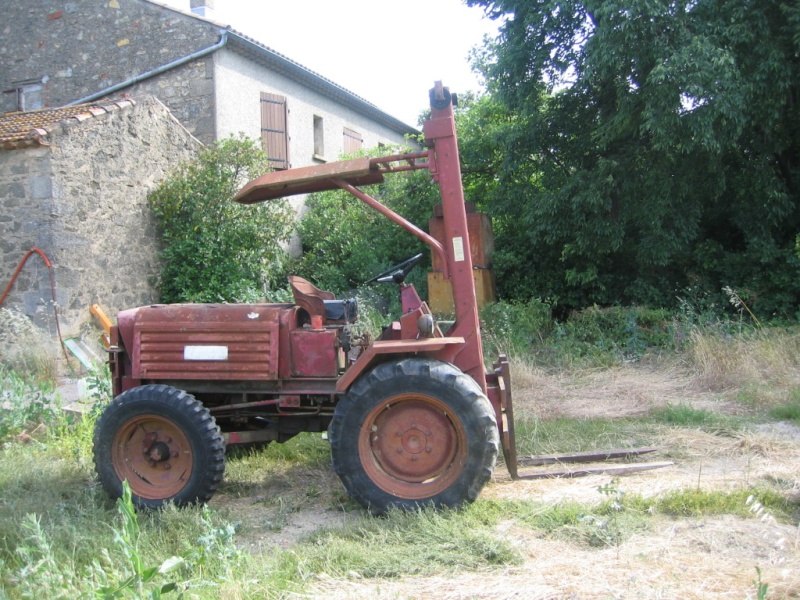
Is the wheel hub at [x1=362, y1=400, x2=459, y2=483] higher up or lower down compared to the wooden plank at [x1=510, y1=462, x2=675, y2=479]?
higher up

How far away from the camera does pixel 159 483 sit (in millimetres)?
4668

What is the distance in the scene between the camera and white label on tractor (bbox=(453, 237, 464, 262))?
449 cm

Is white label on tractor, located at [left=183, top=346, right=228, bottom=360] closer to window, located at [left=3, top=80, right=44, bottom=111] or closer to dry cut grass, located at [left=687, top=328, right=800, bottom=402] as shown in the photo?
dry cut grass, located at [left=687, top=328, right=800, bottom=402]

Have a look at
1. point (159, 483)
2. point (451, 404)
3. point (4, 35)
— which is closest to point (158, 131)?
point (4, 35)

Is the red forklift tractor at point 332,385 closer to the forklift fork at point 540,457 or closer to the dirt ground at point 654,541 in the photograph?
the forklift fork at point 540,457

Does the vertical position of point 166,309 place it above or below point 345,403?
above

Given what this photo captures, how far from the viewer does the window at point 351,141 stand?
17656mm

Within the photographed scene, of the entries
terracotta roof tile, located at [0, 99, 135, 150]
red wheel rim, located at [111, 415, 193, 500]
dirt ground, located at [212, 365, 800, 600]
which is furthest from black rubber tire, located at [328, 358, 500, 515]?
terracotta roof tile, located at [0, 99, 135, 150]

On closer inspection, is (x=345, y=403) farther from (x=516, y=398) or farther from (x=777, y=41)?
(x=777, y=41)

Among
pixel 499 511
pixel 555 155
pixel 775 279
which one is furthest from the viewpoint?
pixel 555 155

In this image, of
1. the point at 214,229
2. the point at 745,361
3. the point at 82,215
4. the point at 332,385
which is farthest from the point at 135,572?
the point at 214,229

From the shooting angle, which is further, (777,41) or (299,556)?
(777,41)

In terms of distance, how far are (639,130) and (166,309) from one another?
7.53m

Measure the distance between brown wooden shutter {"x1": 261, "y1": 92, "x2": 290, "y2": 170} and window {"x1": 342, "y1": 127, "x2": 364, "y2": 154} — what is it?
8.59ft
